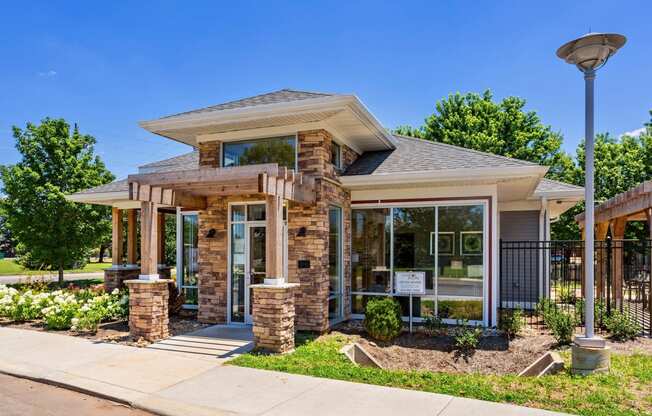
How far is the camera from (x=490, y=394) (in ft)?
16.4

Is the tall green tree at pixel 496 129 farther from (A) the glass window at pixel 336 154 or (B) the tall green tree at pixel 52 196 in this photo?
(B) the tall green tree at pixel 52 196

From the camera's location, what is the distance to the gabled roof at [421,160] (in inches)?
332

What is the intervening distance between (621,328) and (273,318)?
6.12 m

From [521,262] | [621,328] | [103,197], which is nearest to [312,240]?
[621,328]

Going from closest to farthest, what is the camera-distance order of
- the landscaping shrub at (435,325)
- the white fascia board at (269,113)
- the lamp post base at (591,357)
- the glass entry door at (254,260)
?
the lamp post base at (591,357)
the white fascia board at (269,113)
the landscaping shrub at (435,325)
the glass entry door at (254,260)

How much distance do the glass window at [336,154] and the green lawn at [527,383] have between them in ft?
13.2

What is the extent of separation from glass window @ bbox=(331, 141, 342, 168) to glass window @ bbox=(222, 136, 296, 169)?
90 centimetres

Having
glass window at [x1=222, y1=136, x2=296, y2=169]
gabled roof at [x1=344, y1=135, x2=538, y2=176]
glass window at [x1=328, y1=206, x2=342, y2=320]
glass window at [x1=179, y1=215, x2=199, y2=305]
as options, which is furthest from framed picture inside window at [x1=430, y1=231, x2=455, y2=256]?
glass window at [x1=179, y1=215, x2=199, y2=305]

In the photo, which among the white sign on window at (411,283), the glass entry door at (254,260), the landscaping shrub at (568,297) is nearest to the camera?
the white sign on window at (411,283)

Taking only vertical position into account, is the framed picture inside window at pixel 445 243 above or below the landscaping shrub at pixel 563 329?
above

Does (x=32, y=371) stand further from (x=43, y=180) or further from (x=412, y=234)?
(x=43, y=180)

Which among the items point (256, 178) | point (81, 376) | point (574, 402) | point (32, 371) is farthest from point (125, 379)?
point (574, 402)

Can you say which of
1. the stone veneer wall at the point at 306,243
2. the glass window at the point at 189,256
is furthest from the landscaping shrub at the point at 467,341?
the glass window at the point at 189,256

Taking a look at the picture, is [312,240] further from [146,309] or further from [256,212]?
[146,309]
